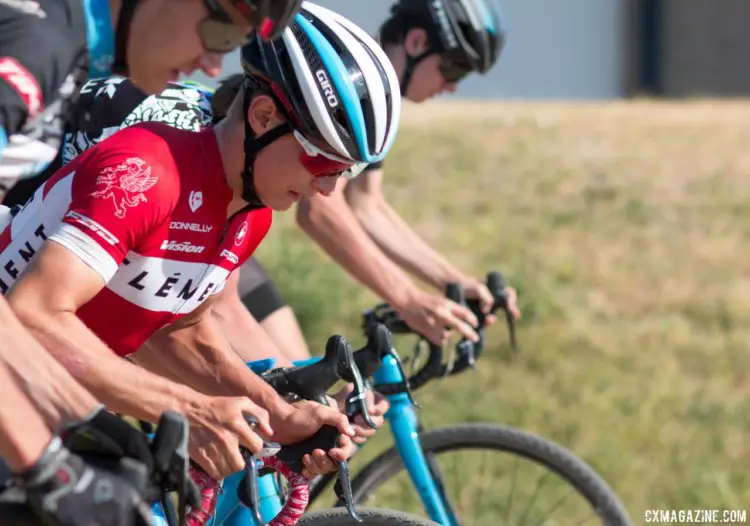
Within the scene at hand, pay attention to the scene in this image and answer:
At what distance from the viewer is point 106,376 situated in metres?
2.48

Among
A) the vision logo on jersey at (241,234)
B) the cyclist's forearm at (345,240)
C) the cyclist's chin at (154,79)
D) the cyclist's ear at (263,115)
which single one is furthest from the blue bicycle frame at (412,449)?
the cyclist's chin at (154,79)

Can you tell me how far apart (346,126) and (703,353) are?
6331mm

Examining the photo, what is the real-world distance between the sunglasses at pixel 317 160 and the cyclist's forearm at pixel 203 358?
550 millimetres

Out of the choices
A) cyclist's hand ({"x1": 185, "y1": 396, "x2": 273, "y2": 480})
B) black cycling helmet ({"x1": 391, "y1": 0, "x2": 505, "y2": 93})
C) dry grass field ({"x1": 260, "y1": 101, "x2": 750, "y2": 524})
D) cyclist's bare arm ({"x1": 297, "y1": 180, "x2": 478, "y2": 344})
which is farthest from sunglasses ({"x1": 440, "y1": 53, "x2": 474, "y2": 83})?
cyclist's hand ({"x1": 185, "y1": 396, "x2": 273, "y2": 480})

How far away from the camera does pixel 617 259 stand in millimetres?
11156

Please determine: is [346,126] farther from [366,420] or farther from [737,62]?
[737,62]

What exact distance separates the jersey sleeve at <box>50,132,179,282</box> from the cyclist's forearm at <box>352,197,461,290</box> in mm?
2050

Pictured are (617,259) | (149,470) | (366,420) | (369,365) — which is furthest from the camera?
(617,259)

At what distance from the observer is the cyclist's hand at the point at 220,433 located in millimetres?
2482

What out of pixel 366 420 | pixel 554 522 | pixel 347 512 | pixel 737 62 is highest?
pixel 366 420

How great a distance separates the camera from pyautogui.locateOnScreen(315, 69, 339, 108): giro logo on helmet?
3043 millimetres

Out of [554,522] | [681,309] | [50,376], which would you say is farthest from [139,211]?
[681,309]

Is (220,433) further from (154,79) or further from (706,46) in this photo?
(706,46)

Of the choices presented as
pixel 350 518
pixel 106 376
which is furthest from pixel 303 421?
pixel 106 376
